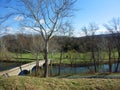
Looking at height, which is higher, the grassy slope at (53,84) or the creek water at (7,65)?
the grassy slope at (53,84)

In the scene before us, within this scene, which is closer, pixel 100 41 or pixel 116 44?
pixel 116 44

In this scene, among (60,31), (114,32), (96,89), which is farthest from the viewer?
(114,32)

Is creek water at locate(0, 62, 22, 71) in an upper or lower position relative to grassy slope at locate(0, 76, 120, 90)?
lower

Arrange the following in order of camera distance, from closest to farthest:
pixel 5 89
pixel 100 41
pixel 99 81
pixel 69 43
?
1. pixel 5 89
2. pixel 99 81
3. pixel 100 41
4. pixel 69 43

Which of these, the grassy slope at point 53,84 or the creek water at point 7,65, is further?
the creek water at point 7,65

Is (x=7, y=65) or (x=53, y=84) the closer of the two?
(x=53, y=84)

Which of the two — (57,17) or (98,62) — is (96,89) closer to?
(57,17)

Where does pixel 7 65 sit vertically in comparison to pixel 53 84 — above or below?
below

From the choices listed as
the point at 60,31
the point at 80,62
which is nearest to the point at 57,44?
the point at 80,62

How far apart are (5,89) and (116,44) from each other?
29252mm

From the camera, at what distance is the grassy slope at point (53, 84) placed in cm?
989

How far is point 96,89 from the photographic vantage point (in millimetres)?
10289

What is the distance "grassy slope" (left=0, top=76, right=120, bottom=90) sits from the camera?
32.5ft

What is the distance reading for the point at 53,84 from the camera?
10422 millimetres
